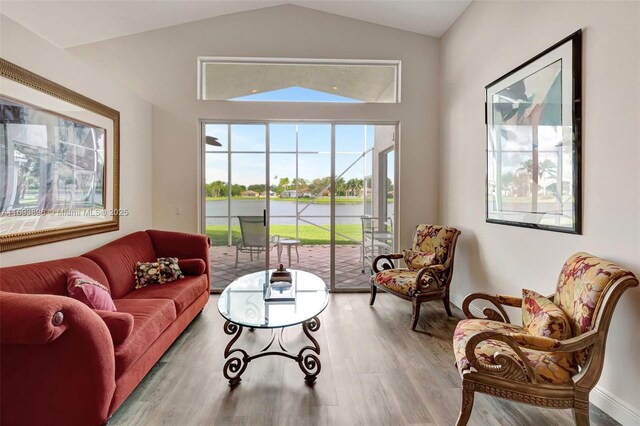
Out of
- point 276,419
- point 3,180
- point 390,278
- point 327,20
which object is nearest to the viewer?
point 276,419

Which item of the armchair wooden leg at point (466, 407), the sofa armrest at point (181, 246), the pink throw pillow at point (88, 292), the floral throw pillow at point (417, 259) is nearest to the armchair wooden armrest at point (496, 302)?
the armchair wooden leg at point (466, 407)

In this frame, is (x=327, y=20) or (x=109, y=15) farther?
(x=327, y=20)

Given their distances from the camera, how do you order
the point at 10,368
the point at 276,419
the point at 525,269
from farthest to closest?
the point at 525,269 < the point at 276,419 < the point at 10,368

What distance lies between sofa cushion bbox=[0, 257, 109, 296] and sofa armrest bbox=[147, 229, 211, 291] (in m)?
1.06

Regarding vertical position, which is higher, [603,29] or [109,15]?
[109,15]

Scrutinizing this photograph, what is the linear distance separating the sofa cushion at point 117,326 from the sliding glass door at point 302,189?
96.7 inches

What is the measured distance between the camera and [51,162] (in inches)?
95.0

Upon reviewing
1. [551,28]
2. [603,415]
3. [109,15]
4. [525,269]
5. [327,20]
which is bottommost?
[603,415]

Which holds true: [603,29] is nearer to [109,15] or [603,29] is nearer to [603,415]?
[603,415]

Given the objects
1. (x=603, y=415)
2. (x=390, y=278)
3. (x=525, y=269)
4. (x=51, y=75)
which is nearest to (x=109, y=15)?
(x=51, y=75)

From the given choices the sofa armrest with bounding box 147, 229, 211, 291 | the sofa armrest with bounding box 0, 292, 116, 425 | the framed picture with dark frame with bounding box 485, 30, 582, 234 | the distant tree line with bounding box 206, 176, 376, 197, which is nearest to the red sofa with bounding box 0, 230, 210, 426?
the sofa armrest with bounding box 0, 292, 116, 425

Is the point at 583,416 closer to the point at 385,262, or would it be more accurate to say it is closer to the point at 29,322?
the point at 385,262

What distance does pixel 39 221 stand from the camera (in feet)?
7.59

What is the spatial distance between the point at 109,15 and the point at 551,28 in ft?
14.9
